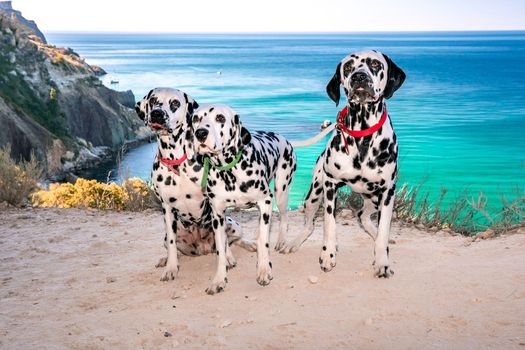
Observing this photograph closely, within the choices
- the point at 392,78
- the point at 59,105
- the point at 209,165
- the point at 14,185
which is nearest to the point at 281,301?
the point at 209,165

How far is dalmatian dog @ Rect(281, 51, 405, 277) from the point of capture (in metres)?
6.00

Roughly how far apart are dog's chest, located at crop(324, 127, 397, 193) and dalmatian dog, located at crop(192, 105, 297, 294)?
28.6 inches

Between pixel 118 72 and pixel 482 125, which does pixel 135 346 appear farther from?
pixel 118 72

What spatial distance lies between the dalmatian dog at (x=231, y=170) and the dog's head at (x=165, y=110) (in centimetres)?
41

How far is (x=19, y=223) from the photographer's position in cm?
1045

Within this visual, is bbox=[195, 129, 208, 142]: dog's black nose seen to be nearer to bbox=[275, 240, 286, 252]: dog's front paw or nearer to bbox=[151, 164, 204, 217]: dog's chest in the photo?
bbox=[151, 164, 204, 217]: dog's chest

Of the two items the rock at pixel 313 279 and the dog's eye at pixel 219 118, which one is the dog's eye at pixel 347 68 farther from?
the rock at pixel 313 279

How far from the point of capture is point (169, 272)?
276 inches

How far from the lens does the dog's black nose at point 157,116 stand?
6.30m

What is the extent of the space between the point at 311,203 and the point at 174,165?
1619 mm

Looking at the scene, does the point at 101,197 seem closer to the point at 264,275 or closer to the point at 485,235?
the point at 264,275

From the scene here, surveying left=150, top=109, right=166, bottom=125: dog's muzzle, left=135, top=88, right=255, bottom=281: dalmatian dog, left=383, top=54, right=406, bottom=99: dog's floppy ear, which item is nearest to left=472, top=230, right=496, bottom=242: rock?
left=383, top=54, right=406, bottom=99: dog's floppy ear

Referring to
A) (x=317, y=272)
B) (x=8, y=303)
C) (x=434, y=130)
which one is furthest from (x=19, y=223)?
(x=434, y=130)

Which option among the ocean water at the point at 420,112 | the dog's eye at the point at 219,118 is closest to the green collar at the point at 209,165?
the dog's eye at the point at 219,118
